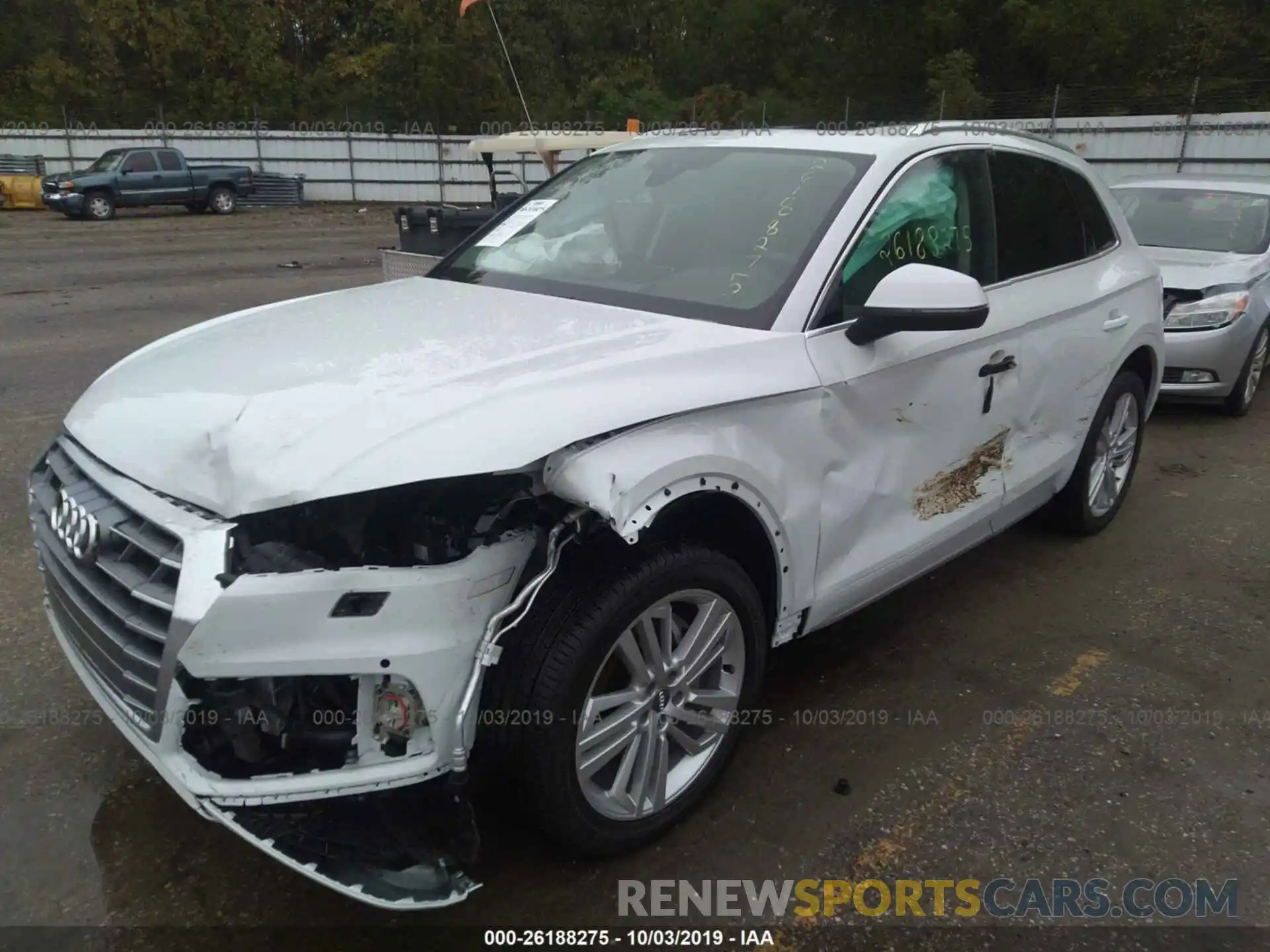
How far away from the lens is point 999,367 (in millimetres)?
3576

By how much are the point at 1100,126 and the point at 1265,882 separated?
23.1 m

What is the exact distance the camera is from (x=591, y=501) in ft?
7.23

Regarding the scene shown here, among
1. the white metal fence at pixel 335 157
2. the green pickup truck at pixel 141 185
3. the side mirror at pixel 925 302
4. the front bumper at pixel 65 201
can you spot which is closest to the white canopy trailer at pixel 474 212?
the side mirror at pixel 925 302

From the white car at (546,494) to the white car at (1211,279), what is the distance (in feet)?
13.0

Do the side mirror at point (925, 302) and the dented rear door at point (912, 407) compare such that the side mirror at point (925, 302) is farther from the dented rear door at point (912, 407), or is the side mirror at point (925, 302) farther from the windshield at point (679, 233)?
the windshield at point (679, 233)

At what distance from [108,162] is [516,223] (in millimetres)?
23143

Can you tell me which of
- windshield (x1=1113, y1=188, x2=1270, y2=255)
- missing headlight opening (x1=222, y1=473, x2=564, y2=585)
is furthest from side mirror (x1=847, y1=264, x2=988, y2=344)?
windshield (x1=1113, y1=188, x2=1270, y2=255)

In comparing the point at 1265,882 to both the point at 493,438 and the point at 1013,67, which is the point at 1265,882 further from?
the point at 1013,67

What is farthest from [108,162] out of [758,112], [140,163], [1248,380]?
[1248,380]

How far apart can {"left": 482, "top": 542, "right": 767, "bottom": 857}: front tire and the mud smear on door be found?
2.82ft

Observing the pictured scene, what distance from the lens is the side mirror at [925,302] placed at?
2.81 metres

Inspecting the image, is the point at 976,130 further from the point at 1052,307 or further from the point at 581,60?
the point at 581,60

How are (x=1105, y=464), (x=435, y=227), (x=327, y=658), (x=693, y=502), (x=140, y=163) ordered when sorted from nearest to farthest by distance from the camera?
1. (x=327, y=658)
2. (x=693, y=502)
3. (x=1105, y=464)
4. (x=435, y=227)
5. (x=140, y=163)

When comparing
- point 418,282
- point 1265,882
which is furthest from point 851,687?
point 418,282
